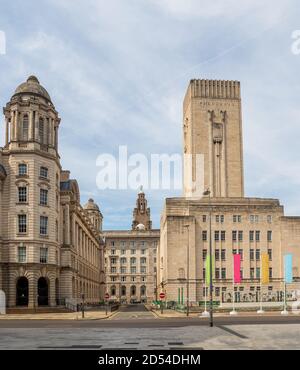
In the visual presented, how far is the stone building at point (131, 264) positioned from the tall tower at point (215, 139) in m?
66.3

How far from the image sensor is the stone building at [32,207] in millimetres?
70062

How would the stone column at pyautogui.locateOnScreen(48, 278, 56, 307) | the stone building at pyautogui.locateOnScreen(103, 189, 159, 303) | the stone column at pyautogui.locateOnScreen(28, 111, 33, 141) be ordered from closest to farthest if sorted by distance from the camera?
the stone column at pyautogui.locateOnScreen(48, 278, 56, 307), the stone column at pyautogui.locateOnScreen(28, 111, 33, 141), the stone building at pyautogui.locateOnScreen(103, 189, 159, 303)

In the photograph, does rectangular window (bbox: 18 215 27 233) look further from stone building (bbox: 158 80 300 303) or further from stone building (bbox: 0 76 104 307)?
stone building (bbox: 158 80 300 303)

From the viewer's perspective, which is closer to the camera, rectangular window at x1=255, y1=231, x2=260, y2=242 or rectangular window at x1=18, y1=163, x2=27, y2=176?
rectangular window at x1=18, y1=163, x2=27, y2=176

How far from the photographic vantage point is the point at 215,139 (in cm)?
11575

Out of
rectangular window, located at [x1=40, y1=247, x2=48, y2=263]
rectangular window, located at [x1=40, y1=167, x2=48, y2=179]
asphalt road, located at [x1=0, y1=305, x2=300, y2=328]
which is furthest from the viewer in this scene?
rectangular window, located at [x1=40, y1=167, x2=48, y2=179]

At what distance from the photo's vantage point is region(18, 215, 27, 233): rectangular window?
233 ft

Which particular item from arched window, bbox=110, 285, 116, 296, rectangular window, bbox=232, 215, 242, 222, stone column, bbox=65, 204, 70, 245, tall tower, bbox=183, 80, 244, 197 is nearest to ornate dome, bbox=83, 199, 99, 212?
arched window, bbox=110, 285, 116, 296

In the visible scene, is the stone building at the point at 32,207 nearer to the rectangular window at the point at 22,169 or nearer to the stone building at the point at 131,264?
the rectangular window at the point at 22,169

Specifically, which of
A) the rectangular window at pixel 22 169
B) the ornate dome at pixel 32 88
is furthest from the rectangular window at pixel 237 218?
the rectangular window at pixel 22 169

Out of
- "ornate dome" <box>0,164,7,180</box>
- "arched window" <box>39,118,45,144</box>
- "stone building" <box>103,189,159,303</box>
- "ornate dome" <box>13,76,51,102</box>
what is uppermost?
"ornate dome" <box>13,76,51,102</box>

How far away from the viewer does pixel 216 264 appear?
99.8 m
